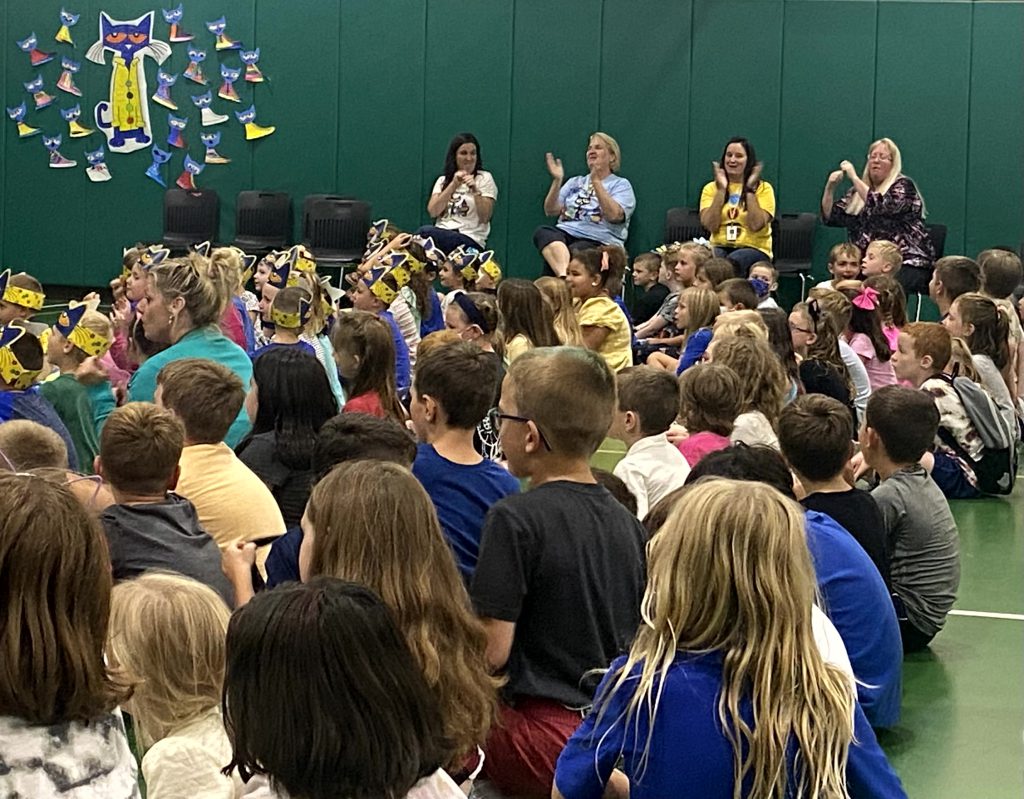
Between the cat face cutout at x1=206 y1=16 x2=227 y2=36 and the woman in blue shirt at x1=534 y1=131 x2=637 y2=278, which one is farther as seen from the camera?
the cat face cutout at x1=206 y1=16 x2=227 y2=36

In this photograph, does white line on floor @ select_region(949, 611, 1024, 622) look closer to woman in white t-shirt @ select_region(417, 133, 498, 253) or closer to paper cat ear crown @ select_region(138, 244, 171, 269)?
paper cat ear crown @ select_region(138, 244, 171, 269)

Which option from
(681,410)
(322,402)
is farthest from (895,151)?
(322,402)

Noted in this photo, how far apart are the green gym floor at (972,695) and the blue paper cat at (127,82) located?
9333 mm

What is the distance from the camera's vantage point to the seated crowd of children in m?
1.99

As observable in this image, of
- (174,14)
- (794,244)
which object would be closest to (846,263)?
(794,244)

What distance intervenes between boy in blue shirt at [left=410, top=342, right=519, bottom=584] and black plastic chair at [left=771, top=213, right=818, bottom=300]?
8195 mm

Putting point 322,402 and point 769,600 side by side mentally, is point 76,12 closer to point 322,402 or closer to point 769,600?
point 322,402

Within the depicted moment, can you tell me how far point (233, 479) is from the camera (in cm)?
Answer: 425

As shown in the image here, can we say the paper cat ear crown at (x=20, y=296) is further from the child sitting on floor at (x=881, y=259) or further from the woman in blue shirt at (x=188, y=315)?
the child sitting on floor at (x=881, y=259)

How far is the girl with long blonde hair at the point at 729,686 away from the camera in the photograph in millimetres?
2287

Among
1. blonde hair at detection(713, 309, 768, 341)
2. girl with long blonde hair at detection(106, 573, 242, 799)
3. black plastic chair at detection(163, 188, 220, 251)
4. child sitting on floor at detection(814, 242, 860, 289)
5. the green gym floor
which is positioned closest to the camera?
girl with long blonde hair at detection(106, 573, 242, 799)

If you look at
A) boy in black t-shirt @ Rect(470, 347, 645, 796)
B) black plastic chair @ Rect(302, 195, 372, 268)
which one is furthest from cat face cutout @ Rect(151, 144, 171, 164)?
boy in black t-shirt @ Rect(470, 347, 645, 796)

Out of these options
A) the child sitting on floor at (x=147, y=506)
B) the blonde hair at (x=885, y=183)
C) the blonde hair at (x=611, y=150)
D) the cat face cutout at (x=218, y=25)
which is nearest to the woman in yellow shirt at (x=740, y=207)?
the blonde hair at (x=885, y=183)

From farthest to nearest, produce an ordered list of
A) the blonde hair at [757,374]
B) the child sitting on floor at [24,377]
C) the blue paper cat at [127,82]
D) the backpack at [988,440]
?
1. the blue paper cat at [127,82]
2. the backpack at [988,440]
3. the blonde hair at [757,374]
4. the child sitting on floor at [24,377]
